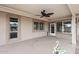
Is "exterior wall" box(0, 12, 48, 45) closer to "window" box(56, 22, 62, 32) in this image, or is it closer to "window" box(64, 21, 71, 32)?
"window" box(56, 22, 62, 32)

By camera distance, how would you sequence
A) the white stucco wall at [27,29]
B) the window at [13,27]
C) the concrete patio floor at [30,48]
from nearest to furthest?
the concrete patio floor at [30,48]
the window at [13,27]
the white stucco wall at [27,29]

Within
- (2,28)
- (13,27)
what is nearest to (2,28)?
(2,28)

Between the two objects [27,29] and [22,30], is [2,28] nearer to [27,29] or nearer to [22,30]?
[22,30]

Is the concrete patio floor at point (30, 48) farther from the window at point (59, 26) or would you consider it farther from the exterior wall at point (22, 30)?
the window at point (59, 26)

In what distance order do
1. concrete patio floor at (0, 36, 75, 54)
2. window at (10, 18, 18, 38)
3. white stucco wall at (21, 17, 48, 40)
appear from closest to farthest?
concrete patio floor at (0, 36, 75, 54) → window at (10, 18, 18, 38) → white stucco wall at (21, 17, 48, 40)

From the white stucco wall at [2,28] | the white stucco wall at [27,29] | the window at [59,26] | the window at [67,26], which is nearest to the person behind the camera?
the white stucco wall at [2,28]

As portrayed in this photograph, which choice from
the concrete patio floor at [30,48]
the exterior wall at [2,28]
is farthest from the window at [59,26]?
the exterior wall at [2,28]

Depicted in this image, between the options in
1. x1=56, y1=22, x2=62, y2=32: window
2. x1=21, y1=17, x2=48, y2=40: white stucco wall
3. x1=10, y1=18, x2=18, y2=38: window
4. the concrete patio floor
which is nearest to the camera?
the concrete patio floor

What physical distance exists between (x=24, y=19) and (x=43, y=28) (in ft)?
16.4

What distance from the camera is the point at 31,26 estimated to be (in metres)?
10.3

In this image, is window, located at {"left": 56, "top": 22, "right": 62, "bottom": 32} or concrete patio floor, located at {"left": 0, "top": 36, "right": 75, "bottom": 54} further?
window, located at {"left": 56, "top": 22, "right": 62, "bottom": 32}

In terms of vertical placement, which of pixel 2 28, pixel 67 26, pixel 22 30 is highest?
pixel 67 26

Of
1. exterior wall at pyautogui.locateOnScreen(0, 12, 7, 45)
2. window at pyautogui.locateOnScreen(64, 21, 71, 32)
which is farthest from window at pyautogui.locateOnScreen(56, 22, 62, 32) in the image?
exterior wall at pyautogui.locateOnScreen(0, 12, 7, 45)
